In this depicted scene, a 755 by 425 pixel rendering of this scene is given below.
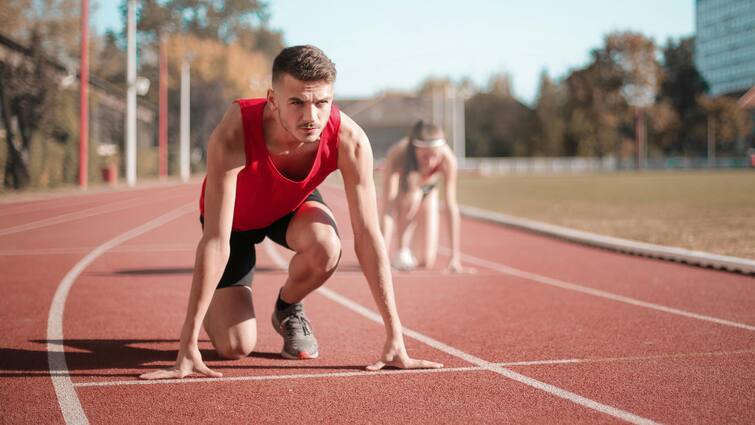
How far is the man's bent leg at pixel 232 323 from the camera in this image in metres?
5.20

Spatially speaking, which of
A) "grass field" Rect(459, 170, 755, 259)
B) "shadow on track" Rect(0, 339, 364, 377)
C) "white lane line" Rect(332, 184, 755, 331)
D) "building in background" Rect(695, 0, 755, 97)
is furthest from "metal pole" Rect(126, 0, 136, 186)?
"building in background" Rect(695, 0, 755, 97)

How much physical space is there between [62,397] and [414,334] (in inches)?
106

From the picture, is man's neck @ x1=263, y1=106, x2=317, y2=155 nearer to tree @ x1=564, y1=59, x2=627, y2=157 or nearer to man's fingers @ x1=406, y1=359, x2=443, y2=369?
man's fingers @ x1=406, y1=359, x2=443, y2=369

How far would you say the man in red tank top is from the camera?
13.9 ft

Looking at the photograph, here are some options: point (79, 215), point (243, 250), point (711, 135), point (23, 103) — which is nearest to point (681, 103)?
point (711, 135)

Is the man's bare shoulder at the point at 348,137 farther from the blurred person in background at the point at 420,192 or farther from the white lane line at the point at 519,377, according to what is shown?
the blurred person in background at the point at 420,192

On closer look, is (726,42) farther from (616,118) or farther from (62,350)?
(62,350)

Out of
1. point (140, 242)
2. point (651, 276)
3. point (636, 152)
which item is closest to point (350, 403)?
point (651, 276)

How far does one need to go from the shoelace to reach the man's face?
60.2 inches

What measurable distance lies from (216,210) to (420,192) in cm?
617

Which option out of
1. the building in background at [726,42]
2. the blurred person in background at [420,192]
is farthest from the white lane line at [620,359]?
the building in background at [726,42]

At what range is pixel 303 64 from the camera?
13.5ft

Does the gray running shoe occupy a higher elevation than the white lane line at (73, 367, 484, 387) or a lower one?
higher

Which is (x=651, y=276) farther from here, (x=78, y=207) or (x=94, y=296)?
(x=78, y=207)
